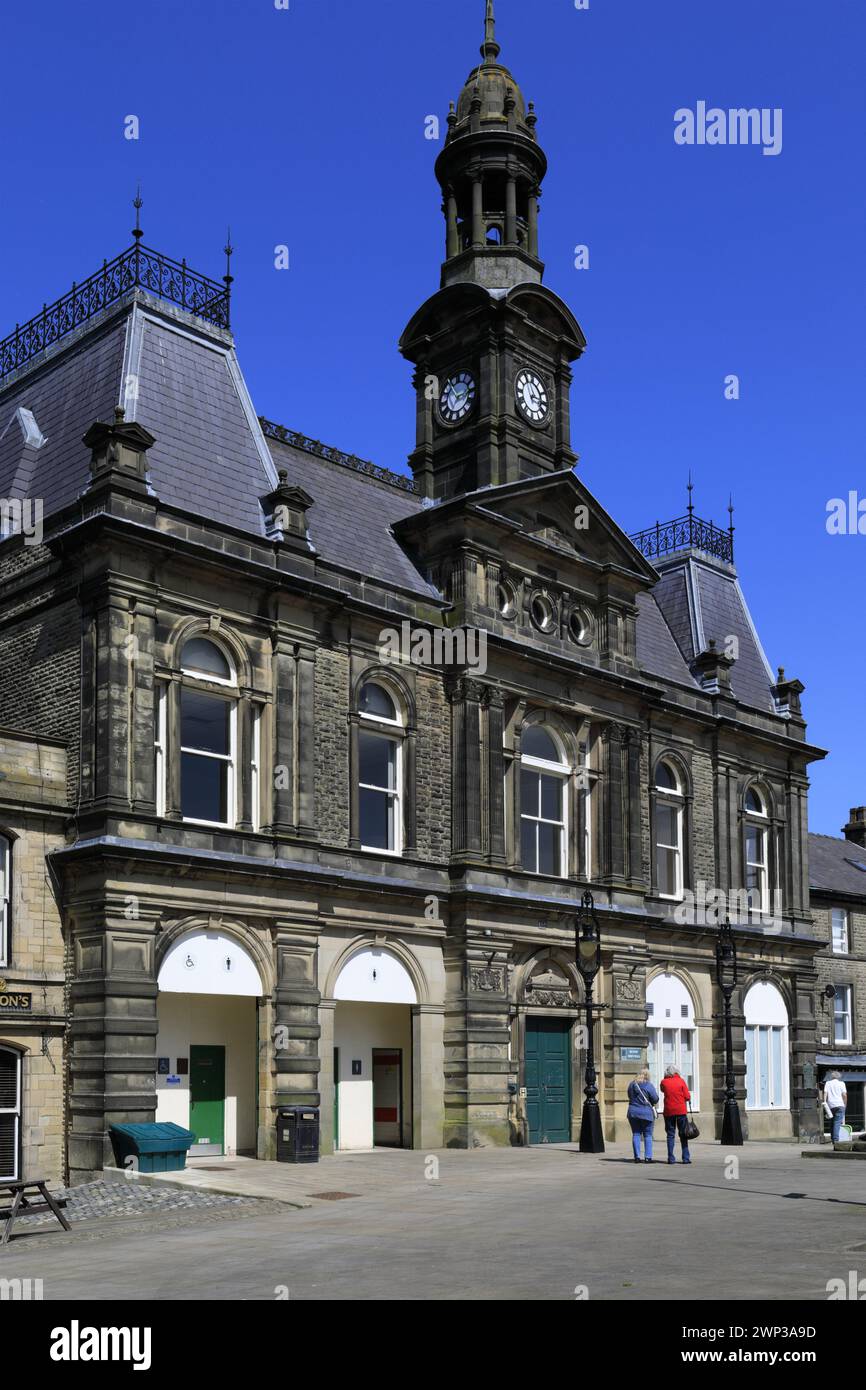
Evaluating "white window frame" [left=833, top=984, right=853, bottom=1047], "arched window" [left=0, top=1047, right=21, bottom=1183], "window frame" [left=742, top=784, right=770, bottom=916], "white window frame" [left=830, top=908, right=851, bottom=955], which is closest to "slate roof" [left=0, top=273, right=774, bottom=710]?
"arched window" [left=0, top=1047, right=21, bottom=1183]

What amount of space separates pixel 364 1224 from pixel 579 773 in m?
19.1

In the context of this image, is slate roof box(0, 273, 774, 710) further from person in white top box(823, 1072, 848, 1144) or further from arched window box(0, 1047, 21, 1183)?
person in white top box(823, 1072, 848, 1144)

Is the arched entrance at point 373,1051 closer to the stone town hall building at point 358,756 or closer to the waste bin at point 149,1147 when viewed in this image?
the stone town hall building at point 358,756

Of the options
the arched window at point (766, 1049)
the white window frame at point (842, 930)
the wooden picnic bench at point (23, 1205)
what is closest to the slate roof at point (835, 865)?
the white window frame at point (842, 930)

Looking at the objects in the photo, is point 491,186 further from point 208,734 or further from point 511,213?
point 208,734

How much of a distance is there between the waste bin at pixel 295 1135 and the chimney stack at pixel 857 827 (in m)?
42.6

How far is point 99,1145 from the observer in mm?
24938

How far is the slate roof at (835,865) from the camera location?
53.1 meters

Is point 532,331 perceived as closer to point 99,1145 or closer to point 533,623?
point 533,623

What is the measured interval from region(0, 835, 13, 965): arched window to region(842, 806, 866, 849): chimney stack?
46.7 m

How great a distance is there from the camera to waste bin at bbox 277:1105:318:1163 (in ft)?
90.3
